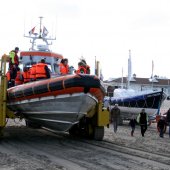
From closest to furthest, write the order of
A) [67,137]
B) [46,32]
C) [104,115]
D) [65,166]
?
Answer: [65,166], [104,115], [67,137], [46,32]

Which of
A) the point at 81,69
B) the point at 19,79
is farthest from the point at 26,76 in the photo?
the point at 81,69

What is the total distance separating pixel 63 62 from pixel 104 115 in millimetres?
2022

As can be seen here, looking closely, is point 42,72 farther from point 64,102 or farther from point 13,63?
point 13,63

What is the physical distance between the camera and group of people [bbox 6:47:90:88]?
10906 mm

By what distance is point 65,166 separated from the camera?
23.9ft

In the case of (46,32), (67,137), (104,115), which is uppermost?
(46,32)

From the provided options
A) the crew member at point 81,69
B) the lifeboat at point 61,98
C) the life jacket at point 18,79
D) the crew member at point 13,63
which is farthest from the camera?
the crew member at point 13,63

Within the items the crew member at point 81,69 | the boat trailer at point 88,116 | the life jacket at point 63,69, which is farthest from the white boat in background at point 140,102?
the crew member at point 81,69

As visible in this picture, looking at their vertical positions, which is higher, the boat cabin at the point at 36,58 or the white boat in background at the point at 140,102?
the boat cabin at the point at 36,58

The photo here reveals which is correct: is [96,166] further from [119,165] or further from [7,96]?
[7,96]

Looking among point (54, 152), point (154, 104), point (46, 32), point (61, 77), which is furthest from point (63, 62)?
point (154, 104)

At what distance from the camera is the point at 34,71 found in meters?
11.0

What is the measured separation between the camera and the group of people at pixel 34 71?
35.8 feet

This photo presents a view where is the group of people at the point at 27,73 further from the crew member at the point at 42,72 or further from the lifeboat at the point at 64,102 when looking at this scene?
the lifeboat at the point at 64,102
